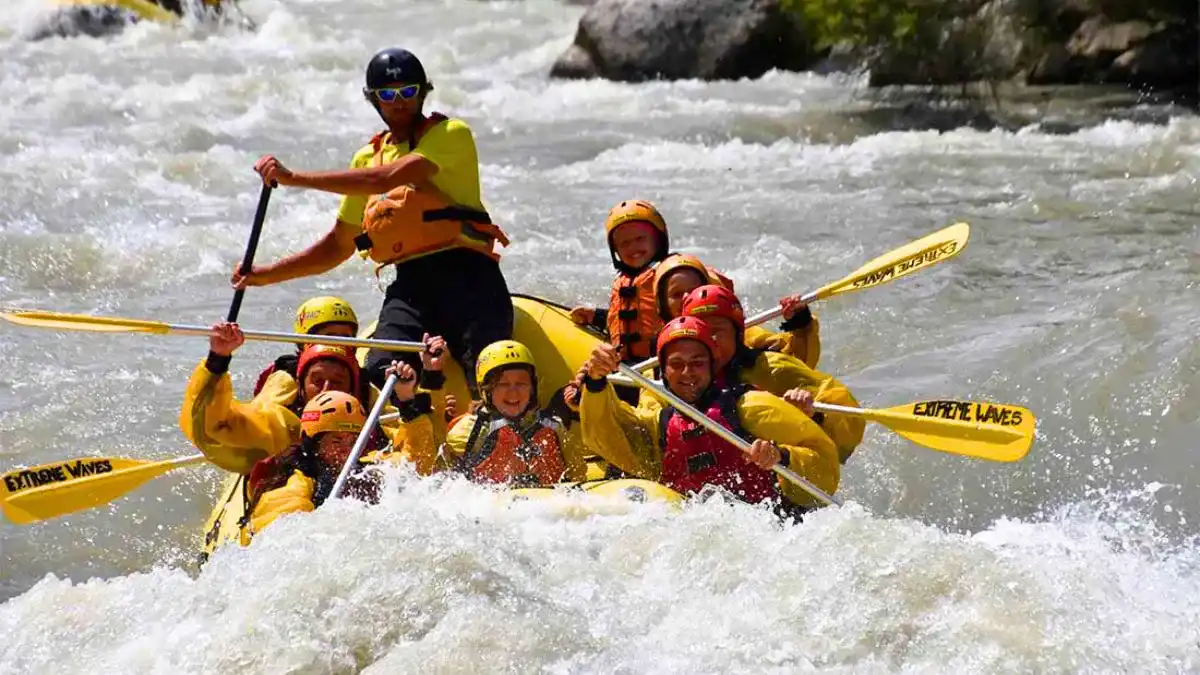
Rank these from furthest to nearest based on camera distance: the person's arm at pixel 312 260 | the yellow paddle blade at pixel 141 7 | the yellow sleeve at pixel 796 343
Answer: the yellow paddle blade at pixel 141 7
the yellow sleeve at pixel 796 343
the person's arm at pixel 312 260

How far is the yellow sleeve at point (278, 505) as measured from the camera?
5188 millimetres

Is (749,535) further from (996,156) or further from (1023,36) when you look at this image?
(1023,36)

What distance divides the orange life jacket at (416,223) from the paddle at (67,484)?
983 mm

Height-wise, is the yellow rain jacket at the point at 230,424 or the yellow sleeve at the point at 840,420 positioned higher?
the yellow rain jacket at the point at 230,424

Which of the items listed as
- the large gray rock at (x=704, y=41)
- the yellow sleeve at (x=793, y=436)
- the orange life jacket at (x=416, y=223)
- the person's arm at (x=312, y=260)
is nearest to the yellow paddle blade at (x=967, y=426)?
the yellow sleeve at (x=793, y=436)

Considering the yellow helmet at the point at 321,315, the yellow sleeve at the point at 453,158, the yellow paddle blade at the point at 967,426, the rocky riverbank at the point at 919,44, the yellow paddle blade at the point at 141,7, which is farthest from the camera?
the yellow paddle blade at the point at 141,7

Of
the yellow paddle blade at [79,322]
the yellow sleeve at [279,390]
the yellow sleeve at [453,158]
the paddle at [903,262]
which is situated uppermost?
the yellow sleeve at [453,158]

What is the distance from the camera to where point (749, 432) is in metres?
5.29

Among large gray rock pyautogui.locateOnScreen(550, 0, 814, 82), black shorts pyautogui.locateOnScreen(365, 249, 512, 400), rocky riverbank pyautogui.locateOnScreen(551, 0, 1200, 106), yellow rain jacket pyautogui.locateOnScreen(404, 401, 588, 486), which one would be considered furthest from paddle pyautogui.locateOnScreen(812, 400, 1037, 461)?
large gray rock pyautogui.locateOnScreen(550, 0, 814, 82)

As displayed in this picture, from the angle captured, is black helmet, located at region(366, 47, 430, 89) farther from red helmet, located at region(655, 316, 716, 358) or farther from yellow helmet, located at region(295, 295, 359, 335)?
red helmet, located at region(655, 316, 716, 358)

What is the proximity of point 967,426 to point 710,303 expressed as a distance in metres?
0.97

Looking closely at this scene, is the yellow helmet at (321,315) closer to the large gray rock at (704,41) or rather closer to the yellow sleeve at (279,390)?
the yellow sleeve at (279,390)

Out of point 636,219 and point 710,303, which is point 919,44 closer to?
point 636,219

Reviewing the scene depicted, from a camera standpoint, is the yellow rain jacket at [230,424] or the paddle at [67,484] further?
the paddle at [67,484]
